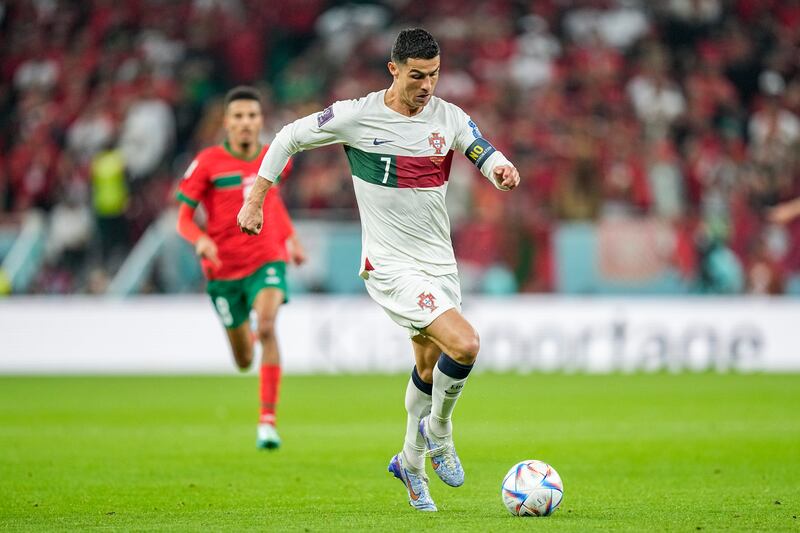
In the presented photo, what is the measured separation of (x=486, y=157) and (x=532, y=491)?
1.85m

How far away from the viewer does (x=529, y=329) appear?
18953 mm

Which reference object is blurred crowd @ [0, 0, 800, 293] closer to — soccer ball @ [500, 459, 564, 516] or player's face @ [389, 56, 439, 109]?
player's face @ [389, 56, 439, 109]

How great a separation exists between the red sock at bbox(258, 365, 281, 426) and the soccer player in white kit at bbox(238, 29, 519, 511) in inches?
113

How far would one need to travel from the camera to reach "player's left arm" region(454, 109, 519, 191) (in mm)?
6801

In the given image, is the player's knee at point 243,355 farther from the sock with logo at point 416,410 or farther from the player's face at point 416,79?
the player's face at point 416,79

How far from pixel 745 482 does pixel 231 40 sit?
1770 cm

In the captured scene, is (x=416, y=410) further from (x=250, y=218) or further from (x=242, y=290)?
(x=242, y=290)

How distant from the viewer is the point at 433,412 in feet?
23.5

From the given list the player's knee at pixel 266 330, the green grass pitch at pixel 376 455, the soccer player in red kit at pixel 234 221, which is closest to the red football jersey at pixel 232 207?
the soccer player in red kit at pixel 234 221

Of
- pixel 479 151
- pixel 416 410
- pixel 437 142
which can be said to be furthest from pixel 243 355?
pixel 479 151

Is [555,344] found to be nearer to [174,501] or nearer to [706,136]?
[706,136]

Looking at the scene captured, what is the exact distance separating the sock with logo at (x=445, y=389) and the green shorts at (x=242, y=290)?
390 centimetres

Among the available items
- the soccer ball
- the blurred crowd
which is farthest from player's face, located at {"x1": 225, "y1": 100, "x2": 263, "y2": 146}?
the blurred crowd

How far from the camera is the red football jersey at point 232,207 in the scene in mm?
10961
